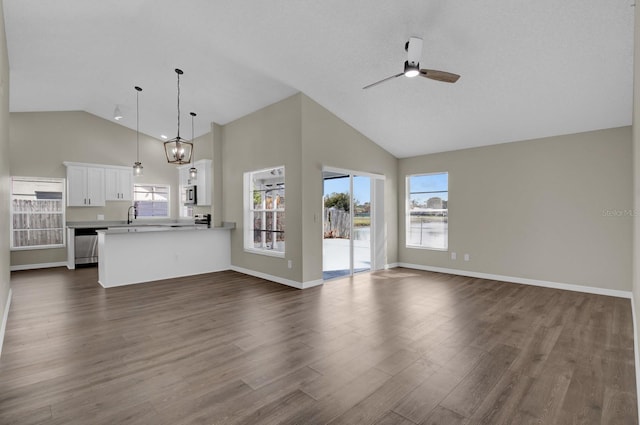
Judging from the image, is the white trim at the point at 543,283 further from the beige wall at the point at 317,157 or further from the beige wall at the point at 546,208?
the beige wall at the point at 317,157

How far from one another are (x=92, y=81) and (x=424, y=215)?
6.76 metres

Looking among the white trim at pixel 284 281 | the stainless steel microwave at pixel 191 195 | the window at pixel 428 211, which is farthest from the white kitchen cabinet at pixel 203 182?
the window at pixel 428 211

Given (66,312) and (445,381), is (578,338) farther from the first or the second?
(66,312)

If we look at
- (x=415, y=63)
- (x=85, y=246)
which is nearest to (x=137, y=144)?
(x=85, y=246)

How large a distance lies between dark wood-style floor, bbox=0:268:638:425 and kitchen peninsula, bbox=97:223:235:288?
2.33ft

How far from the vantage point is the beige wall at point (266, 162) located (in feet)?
17.2

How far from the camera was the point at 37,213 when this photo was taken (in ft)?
23.3

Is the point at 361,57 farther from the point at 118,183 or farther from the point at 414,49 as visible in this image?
the point at 118,183

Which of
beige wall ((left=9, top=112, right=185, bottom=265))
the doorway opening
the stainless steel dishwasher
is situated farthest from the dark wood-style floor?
beige wall ((left=9, top=112, right=185, bottom=265))

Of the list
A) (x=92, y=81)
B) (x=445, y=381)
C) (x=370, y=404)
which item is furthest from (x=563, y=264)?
(x=92, y=81)

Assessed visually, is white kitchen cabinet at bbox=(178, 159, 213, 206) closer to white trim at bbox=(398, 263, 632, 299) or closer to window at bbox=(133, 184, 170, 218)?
window at bbox=(133, 184, 170, 218)

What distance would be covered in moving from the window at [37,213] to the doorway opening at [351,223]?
239 inches

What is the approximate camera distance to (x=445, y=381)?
2346 millimetres

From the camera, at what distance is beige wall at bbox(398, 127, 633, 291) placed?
4.61 m
